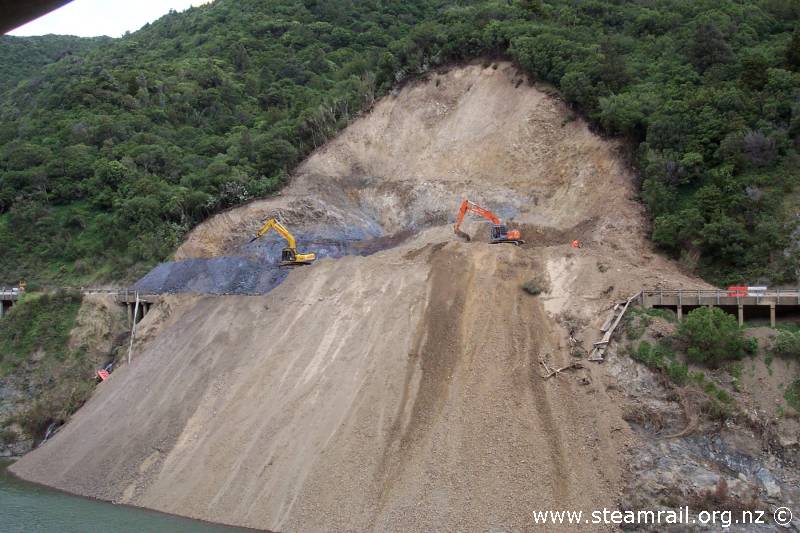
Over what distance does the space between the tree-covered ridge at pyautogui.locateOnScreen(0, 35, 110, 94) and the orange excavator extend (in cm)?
7086

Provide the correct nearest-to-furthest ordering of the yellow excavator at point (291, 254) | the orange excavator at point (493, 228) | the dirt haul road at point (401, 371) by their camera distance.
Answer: the dirt haul road at point (401, 371)
the orange excavator at point (493, 228)
the yellow excavator at point (291, 254)

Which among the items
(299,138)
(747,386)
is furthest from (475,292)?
(299,138)

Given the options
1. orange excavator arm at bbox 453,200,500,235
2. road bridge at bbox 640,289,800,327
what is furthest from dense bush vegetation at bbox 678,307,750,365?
orange excavator arm at bbox 453,200,500,235

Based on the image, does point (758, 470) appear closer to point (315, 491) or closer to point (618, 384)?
point (618, 384)

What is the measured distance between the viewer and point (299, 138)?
4700 cm

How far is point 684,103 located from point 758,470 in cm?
2062

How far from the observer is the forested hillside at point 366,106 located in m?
33.0

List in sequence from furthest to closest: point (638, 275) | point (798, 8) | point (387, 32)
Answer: point (387, 32) < point (798, 8) < point (638, 275)

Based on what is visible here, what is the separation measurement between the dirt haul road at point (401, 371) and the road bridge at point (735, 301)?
58.2 inches

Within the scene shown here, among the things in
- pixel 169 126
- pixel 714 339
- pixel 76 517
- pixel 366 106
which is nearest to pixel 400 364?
pixel 714 339

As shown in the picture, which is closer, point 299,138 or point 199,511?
point 199,511

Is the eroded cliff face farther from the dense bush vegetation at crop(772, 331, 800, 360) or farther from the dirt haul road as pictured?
the dense bush vegetation at crop(772, 331, 800, 360)

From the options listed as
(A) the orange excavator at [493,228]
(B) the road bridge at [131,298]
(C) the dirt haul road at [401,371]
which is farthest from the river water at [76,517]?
(A) the orange excavator at [493,228]

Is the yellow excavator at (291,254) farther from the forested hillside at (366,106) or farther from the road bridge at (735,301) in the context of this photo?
the road bridge at (735,301)
